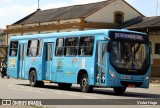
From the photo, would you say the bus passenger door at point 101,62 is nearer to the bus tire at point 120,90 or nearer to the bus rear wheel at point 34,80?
the bus tire at point 120,90

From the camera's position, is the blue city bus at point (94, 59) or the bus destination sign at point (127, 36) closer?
the blue city bus at point (94, 59)

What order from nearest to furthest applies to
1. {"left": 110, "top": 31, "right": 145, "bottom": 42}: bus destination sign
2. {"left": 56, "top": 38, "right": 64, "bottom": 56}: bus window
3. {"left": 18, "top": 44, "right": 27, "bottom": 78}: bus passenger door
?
1. {"left": 110, "top": 31, "right": 145, "bottom": 42}: bus destination sign
2. {"left": 56, "top": 38, "right": 64, "bottom": 56}: bus window
3. {"left": 18, "top": 44, "right": 27, "bottom": 78}: bus passenger door

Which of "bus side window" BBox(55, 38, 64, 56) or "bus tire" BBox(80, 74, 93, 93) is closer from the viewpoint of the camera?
"bus tire" BBox(80, 74, 93, 93)

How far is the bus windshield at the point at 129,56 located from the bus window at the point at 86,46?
1.51 metres

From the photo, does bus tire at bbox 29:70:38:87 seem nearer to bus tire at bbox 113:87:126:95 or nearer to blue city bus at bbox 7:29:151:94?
blue city bus at bbox 7:29:151:94

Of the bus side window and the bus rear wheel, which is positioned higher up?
the bus side window

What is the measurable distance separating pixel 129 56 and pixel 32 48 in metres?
8.32

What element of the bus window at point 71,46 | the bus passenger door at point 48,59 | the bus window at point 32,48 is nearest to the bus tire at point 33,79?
the bus window at point 32,48

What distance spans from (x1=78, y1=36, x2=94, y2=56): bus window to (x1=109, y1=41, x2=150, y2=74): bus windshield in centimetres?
151

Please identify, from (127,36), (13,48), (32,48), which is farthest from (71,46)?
(13,48)

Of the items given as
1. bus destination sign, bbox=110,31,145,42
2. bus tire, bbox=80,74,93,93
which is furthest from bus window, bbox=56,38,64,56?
bus destination sign, bbox=110,31,145,42

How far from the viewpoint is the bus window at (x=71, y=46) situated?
23891 millimetres

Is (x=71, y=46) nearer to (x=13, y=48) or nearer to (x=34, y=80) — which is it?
(x=34, y=80)

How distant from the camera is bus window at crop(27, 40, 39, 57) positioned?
27750mm
